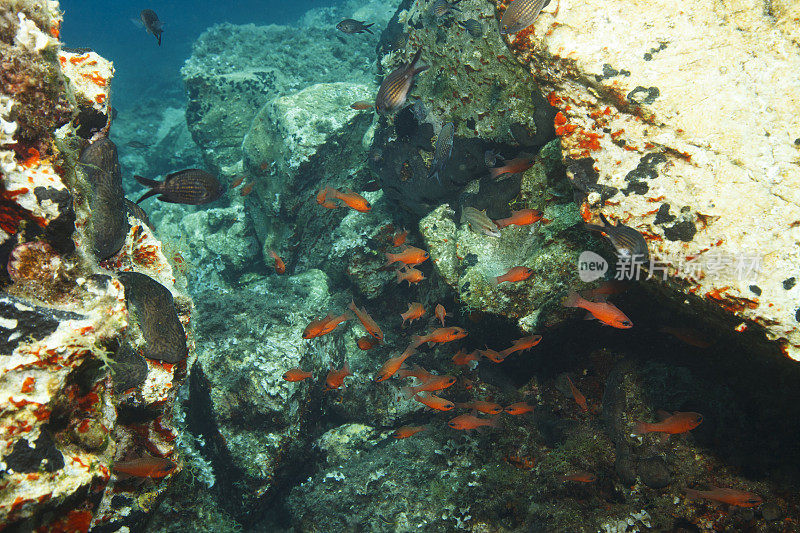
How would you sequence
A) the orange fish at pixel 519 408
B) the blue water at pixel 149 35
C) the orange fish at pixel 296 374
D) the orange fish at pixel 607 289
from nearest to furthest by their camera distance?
the orange fish at pixel 607 289 → the orange fish at pixel 519 408 → the orange fish at pixel 296 374 → the blue water at pixel 149 35

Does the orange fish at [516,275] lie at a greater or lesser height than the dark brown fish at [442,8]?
lesser

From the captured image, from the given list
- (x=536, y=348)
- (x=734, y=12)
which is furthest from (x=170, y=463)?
(x=734, y=12)

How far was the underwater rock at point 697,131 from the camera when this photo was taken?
2506 mm

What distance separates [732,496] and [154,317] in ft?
16.7

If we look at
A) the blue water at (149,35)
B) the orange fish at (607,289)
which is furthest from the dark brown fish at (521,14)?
the blue water at (149,35)

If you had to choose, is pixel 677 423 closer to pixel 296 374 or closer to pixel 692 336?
pixel 692 336

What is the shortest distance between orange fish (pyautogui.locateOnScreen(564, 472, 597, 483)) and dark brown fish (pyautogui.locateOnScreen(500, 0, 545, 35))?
430cm

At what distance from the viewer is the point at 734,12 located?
2.92 meters

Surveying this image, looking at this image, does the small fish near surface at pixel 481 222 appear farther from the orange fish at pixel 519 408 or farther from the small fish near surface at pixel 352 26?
the small fish near surface at pixel 352 26

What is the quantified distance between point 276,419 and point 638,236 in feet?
15.2

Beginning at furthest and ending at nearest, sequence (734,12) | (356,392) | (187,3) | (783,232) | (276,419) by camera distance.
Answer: (187,3) < (356,392) < (276,419) < (734,12) < (783,232)

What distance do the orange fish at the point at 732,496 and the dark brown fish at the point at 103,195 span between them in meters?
5.45

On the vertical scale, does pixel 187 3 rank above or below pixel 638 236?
above

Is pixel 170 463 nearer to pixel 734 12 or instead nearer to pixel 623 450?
pixel 623 450
